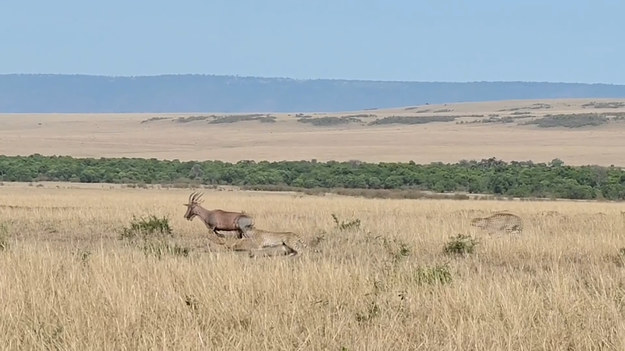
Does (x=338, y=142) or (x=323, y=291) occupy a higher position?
(x=323, y=291)

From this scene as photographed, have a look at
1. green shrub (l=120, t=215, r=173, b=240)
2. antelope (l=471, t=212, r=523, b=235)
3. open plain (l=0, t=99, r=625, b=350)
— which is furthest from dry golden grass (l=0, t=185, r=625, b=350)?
antelope (l=471, t=212, r=523, b=235)

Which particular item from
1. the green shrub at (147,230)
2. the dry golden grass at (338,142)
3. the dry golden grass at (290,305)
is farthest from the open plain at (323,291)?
the dry golden grass at (338,142)

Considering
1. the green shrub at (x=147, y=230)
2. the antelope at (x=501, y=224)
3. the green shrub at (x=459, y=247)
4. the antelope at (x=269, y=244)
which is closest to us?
the antelope at (x=269, y=244)

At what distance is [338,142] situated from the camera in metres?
99.4

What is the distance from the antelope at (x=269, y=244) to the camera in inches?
514

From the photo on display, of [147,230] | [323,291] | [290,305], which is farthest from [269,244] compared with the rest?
[290,305]

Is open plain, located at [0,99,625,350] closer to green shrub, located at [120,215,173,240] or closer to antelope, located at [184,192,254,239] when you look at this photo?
green shrub, located at [120,215,173,240]

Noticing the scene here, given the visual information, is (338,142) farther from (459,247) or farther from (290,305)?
(290,305)

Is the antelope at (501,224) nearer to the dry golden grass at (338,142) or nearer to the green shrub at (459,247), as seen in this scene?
the green shrub at (459,247)

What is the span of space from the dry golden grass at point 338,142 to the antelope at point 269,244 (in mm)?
59063

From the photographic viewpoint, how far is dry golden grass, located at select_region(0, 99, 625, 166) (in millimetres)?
79938

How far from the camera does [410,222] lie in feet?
65.1

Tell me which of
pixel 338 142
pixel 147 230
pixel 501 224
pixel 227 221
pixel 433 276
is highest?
pixel 433 276

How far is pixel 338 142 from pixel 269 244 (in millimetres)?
86171
